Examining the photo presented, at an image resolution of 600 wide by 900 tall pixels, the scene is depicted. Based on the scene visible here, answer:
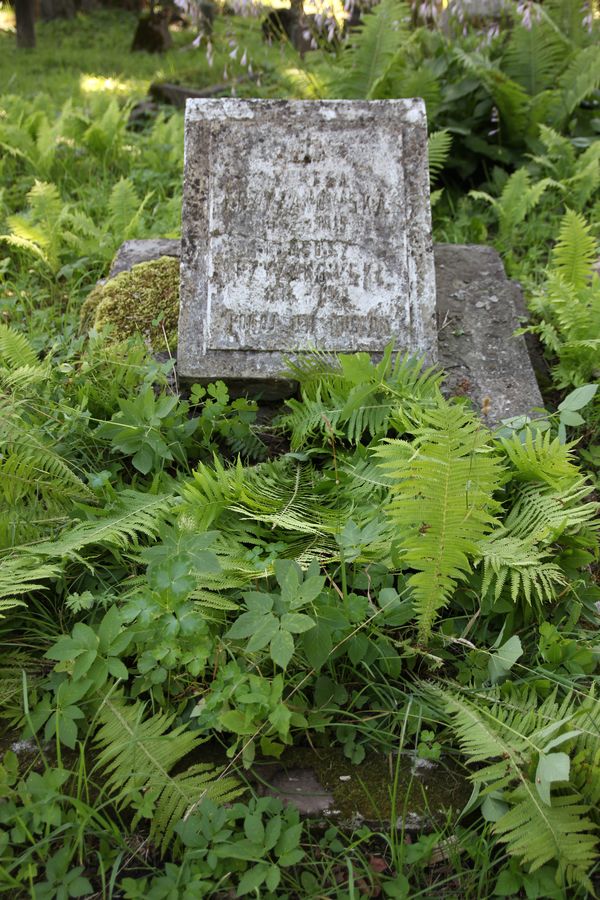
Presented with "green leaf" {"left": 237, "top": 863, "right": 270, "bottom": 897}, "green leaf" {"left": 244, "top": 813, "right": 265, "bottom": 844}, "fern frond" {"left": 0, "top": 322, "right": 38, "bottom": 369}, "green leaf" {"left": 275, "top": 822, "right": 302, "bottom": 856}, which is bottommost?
"green leaf" {"left": 237, "top": 863, "right": 270, "bottom": 897}

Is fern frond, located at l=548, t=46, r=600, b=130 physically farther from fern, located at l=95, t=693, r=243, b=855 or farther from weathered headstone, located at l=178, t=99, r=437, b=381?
fern, located at l=95, t=693, r=243, b=855

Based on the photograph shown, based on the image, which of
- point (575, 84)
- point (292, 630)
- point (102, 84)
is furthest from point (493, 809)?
point (102, 84)

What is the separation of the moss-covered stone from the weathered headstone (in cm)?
29

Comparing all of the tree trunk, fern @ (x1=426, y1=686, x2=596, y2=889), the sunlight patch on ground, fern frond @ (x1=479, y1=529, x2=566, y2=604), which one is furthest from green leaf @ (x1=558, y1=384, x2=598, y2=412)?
the tree trunk

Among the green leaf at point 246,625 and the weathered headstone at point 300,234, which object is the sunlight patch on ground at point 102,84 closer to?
the weathered headstone at point 300,234

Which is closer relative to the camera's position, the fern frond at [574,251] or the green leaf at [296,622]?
the green leaf at [296,622]

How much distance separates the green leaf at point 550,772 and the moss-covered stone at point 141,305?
2.31 metres

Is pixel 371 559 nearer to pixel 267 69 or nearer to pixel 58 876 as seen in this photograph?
pixel 58 876

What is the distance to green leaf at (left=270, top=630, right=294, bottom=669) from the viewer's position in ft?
5.69

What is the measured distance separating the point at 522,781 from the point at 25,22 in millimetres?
16125

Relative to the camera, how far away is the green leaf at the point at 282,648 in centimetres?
174

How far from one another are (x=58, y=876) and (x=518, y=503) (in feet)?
5.37

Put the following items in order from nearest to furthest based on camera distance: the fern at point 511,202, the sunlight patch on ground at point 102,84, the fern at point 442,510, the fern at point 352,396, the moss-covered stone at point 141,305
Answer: the fern at point 442,510
the fern at point 352,396
the moss-covered stone at point 141,305
the fern at point 511,202
the sunlight patch on ground at point 102,84

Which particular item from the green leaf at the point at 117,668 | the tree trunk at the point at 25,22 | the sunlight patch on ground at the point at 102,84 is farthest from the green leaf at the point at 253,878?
the tree trunk at the point at 25,22
